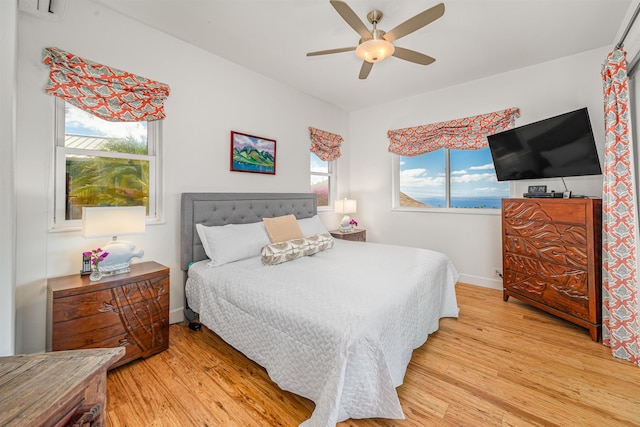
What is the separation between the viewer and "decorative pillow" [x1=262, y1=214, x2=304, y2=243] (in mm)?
2765

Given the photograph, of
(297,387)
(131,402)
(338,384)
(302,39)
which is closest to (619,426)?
(338,384)

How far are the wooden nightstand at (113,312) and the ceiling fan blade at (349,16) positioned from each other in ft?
7.37

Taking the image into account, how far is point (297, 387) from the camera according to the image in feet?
4.89

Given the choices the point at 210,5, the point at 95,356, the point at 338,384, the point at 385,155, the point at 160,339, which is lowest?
the point at 160,339

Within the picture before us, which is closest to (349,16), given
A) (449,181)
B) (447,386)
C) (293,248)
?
(293,248)

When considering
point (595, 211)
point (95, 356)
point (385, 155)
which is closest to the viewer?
point (95, 356)

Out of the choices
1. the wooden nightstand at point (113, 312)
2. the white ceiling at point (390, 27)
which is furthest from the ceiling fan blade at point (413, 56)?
the wooden nightstand at point (113, 312)

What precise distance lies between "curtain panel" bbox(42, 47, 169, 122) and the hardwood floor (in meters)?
1.98

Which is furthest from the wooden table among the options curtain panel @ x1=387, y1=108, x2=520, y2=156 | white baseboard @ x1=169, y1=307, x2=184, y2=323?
curtain panel @ x1=387, y1=108, x2=520, y2=156

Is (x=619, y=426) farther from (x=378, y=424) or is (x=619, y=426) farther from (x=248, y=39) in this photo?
(x=248, y=39)

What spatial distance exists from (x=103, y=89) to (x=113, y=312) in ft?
5.65

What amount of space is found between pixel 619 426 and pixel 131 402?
2.75 m

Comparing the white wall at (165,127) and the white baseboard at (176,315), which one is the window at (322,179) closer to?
the white wall at (165,127)

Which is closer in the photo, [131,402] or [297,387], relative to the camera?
[297,387]
